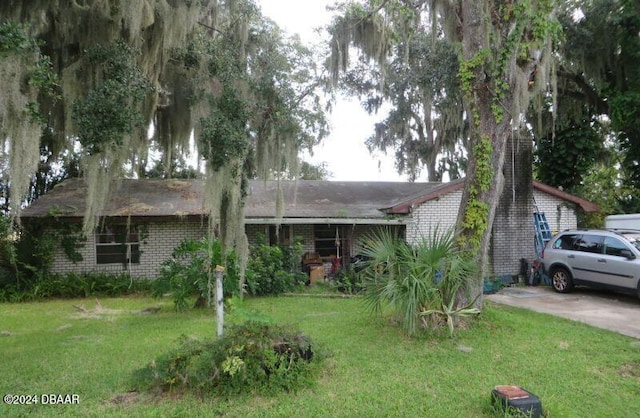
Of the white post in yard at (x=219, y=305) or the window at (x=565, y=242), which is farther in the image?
the window at (x=565, y=242)

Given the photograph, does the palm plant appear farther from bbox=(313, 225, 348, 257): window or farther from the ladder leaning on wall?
the ladder leaning on wall

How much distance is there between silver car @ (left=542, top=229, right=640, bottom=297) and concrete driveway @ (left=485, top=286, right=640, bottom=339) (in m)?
0.39

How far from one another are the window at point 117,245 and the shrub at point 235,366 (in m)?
8.75

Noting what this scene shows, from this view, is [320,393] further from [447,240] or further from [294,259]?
[294,259]

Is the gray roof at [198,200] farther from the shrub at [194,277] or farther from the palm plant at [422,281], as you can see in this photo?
the palm plant at [422,281]

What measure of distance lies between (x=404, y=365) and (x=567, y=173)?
1371cm

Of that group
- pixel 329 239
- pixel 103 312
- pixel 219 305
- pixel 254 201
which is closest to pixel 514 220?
pixel 329 239

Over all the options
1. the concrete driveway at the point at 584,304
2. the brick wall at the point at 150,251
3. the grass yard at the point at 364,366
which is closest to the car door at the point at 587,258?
the concrete driveway at the point at 584,304

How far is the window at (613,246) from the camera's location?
1011cm

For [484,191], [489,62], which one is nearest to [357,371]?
[484,191]

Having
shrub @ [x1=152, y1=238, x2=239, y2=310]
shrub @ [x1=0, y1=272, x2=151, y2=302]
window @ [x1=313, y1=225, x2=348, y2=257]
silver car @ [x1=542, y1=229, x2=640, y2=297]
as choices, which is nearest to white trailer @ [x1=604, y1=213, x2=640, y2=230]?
silver car @ [x1=542, y1=229, x2=640, y2=297]

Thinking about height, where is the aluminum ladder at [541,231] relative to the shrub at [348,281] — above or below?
above

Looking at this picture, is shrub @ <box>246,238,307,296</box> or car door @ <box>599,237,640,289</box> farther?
shrub @ <box>246,238,307,296</box>

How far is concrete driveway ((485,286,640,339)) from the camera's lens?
26.7 feet
